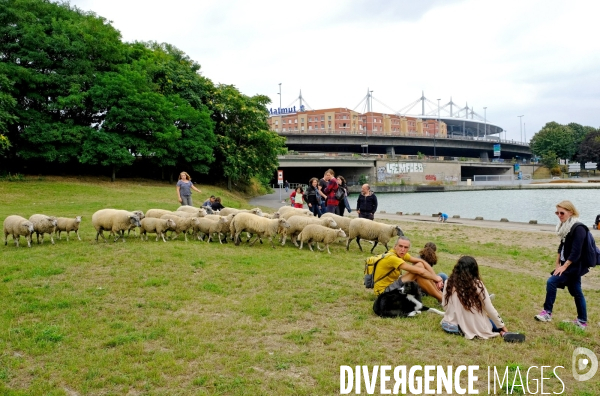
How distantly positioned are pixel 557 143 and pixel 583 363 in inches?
5422

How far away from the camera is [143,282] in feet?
32.3

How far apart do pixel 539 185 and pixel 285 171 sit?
53901mm

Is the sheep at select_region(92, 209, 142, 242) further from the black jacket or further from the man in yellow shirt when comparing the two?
the man in yellow shirt

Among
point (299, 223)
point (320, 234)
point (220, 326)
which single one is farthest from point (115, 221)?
point (220, 326)

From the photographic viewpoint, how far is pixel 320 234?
14.3 m

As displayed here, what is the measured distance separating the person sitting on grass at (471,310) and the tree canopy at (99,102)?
35.8 meters

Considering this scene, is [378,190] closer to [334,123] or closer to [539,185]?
[539,185]

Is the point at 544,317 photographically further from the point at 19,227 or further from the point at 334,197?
the point at 19,227

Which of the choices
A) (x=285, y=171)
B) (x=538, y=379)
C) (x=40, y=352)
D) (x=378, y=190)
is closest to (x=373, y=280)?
(x=538, y=379)

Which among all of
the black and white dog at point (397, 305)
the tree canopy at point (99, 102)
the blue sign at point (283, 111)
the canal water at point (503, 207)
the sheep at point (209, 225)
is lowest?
the canal water at point (503, 207)

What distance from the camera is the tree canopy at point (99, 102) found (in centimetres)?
3781

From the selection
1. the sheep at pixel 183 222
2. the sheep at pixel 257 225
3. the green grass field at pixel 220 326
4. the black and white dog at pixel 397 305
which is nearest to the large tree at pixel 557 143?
the sheep at pixel 257 225

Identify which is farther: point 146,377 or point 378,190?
point 378,190

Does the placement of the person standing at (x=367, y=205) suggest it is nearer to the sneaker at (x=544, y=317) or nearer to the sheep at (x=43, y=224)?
the sneaker at (x=544, y=317)
